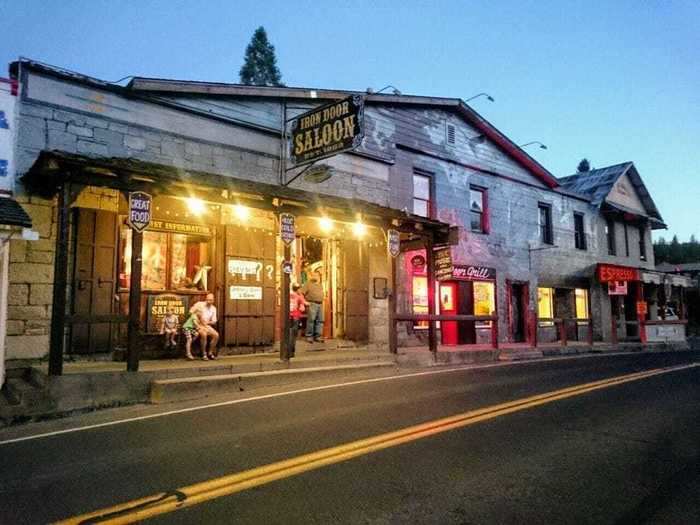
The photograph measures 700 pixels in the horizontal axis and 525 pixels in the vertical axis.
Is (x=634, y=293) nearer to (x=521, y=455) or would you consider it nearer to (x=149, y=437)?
(x=521, y=455)

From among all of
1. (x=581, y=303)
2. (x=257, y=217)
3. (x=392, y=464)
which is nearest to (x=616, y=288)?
(x=581, y=303)

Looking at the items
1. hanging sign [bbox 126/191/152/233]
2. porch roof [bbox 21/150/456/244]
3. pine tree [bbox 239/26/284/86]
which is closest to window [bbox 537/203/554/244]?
porch roof [bbox 21/150/456/244]

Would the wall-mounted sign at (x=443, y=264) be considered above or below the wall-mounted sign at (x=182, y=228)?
below

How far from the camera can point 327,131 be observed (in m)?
12.2

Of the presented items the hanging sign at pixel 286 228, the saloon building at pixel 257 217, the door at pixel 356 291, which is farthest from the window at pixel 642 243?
the hanging sign at pixel 286 228

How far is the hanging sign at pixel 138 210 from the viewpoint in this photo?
859 cm

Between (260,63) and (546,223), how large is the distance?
29499mm

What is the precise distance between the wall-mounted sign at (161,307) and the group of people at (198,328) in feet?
0.67

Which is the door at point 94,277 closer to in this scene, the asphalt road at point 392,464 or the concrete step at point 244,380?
the concrete step at point 244,380

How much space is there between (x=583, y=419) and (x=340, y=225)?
9.03 m

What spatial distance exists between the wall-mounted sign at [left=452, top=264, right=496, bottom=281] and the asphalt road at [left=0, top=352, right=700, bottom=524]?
985cm

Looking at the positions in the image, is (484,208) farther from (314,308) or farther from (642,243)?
(642,243)

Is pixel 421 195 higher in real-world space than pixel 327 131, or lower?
lower

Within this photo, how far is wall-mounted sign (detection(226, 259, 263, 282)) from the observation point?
11797 mm
